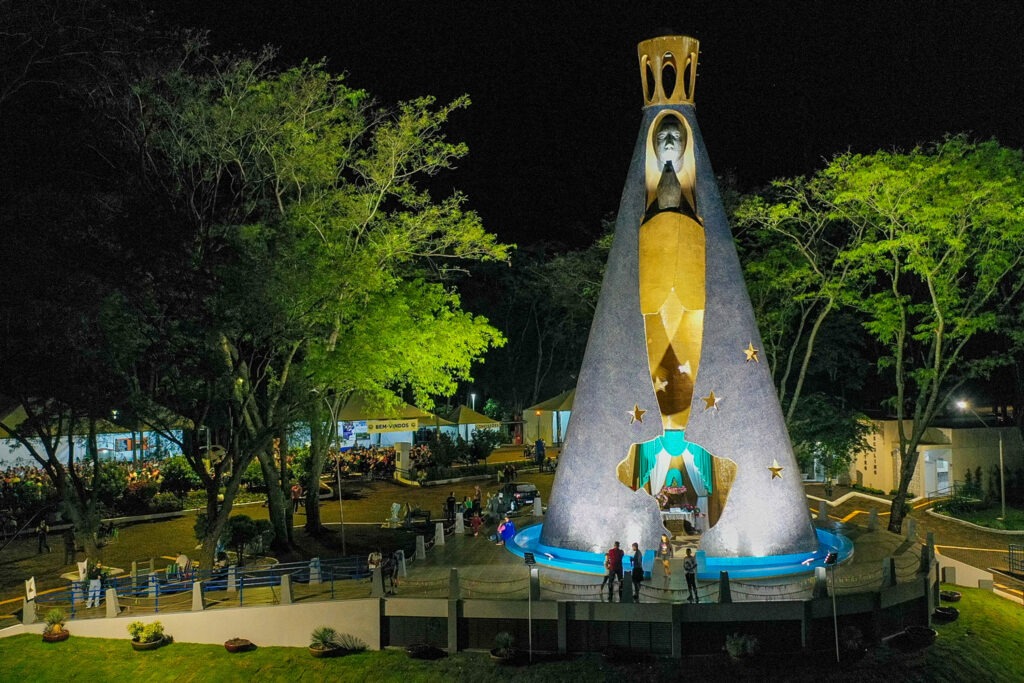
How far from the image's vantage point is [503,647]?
1628 centimetres

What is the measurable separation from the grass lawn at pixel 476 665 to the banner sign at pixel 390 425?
18.3 metres

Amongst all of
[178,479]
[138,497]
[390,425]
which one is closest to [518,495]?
[390,425]

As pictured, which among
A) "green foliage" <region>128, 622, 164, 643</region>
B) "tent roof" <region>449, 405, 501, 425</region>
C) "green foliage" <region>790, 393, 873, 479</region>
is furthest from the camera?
"tent roof" <region>449, 405, 501, 425</region>

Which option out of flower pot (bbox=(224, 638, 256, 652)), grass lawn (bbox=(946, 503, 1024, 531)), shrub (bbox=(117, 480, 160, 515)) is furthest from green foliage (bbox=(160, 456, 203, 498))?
grass lawn (bbox=(946, 503, 1024, 531))

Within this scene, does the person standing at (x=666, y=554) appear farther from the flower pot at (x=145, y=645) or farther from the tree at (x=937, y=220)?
the tree at (x=937, y=220)

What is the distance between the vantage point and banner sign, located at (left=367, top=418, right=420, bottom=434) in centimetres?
3600

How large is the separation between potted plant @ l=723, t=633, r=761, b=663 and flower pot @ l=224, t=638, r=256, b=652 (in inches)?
363

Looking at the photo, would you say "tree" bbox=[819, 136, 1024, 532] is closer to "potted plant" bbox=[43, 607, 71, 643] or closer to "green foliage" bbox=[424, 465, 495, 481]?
"green foliage" bbox=[424, 465, 495, 481]

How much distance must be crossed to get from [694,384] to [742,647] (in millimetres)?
6291

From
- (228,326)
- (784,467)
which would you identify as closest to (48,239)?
(228,326)

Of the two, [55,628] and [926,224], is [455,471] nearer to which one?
[926,224]

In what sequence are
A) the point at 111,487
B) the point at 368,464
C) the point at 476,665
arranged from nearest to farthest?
the point at 476,665, the point at 111,487, the point at 368,464

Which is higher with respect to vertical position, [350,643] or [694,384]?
[694,384]

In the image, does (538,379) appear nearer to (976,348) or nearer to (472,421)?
(472,421)
